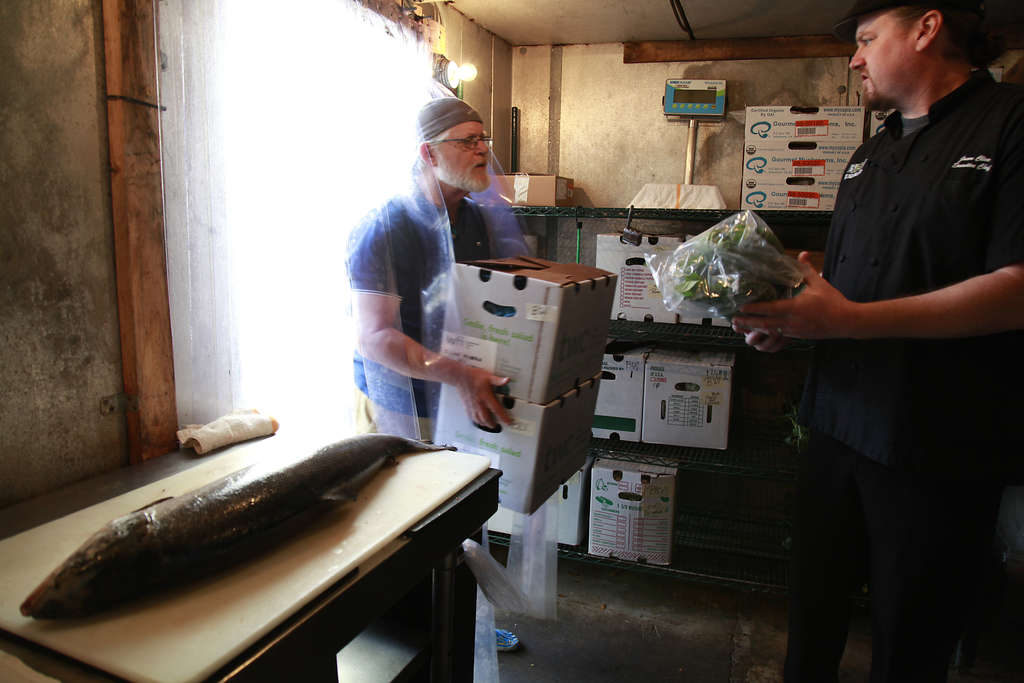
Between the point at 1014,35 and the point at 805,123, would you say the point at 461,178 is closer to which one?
the point at 805,123

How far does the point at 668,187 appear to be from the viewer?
2803 mm

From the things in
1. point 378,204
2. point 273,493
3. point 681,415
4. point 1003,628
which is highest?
point 378,204

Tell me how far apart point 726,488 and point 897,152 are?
6.83ft

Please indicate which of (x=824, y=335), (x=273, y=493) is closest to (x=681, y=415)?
(x=824, y=335)

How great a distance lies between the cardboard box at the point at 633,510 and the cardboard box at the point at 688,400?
0.54 ft

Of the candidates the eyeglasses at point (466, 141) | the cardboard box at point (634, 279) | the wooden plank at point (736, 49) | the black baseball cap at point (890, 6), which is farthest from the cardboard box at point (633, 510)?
the wooden plank at point (736, 49)

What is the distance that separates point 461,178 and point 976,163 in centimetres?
124

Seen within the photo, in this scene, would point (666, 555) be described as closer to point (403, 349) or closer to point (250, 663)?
point (403, 349)

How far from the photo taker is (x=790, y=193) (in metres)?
2.64

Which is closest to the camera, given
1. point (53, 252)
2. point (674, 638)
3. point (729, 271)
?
point (53, 252)

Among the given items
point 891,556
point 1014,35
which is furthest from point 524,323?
point 1014,35

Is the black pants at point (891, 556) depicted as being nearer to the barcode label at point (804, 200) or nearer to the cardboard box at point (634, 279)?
the cardboard box at point (634, 279)

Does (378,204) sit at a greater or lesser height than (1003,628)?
greater

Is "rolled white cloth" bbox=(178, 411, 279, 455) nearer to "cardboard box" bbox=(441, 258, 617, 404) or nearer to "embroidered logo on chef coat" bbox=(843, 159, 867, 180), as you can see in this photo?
"cardboard box" bbox=(441, 258, 617, 404)
